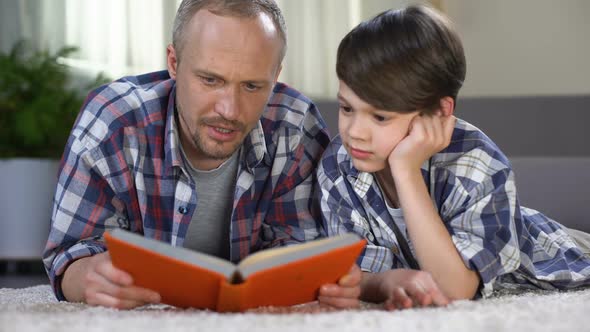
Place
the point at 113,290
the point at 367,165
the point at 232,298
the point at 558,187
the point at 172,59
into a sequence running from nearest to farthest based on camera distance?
the point at 232,298, the point at 113,290, the point at 367,165, the point at 172,59, the point at 558,187

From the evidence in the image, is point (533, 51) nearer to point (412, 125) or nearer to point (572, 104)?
point (572, 104)

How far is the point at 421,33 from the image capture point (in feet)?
→ 4.57

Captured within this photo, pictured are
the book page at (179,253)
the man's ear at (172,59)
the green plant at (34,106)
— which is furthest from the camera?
the green plant at (34,106)

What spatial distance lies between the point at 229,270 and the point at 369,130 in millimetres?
492

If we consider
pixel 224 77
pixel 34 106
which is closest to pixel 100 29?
pixel 34 106

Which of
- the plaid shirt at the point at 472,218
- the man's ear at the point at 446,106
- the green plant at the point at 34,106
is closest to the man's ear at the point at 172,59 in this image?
the plaid shirt at the point at 472,218

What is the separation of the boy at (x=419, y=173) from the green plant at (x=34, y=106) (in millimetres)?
2013

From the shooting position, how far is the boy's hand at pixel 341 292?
1.16 m

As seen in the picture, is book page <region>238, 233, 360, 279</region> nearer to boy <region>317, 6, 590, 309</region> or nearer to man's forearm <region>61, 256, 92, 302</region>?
boy <region>317, 6, 590, 309</region>

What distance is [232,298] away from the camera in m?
1.03

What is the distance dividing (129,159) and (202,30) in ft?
1.04

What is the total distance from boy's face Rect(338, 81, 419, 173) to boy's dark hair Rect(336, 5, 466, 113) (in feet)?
0.06

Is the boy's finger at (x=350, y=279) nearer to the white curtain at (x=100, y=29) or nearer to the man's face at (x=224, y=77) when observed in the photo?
the man's face at (x=224, y=77)

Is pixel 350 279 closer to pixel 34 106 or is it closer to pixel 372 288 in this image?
pixel 372 288
